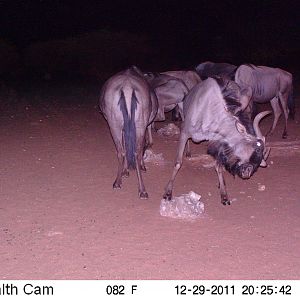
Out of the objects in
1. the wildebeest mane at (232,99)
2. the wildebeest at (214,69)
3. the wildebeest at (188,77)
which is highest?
the wildebeest mane at (232,99)

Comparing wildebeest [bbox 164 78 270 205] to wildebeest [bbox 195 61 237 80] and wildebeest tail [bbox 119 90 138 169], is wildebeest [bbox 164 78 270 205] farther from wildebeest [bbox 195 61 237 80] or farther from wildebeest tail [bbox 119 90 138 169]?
wildebeest [bbox 195 61 237 80]

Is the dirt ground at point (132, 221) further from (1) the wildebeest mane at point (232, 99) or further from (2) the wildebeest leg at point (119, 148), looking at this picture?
(1) the wildebeest mane at point (232, 99)

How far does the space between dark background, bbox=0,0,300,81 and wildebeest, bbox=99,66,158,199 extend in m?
15.2

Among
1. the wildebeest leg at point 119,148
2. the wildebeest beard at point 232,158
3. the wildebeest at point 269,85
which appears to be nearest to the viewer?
the wildebeest beard at point 232,158

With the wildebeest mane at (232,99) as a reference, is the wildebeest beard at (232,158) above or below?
below

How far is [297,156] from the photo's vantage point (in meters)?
8.69

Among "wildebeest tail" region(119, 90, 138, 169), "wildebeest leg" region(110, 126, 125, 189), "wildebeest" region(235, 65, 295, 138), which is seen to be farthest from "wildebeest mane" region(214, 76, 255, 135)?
"wildebeest" region(235, 65, 295, 138)

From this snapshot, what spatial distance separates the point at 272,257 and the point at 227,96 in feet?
7.71

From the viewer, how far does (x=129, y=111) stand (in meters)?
6.61

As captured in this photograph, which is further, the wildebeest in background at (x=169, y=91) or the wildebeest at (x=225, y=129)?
the wildebeest in background at (x=169, y=91)

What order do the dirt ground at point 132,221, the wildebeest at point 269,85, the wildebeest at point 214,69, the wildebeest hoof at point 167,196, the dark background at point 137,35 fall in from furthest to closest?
1. the dark background at point 137,35
2. the wildebeest at point 214,69
3. the wildebeest at point 269,85
4. the wildebeest hoof at point 167,196
5. the dirt ground at point 132,221

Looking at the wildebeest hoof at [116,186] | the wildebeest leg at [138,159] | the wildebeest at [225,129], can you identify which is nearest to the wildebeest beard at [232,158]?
the wildebeest at [225,129]

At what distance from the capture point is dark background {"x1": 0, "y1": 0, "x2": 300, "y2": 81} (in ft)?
89.0

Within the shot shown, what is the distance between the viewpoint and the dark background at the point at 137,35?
2712 centimetres
